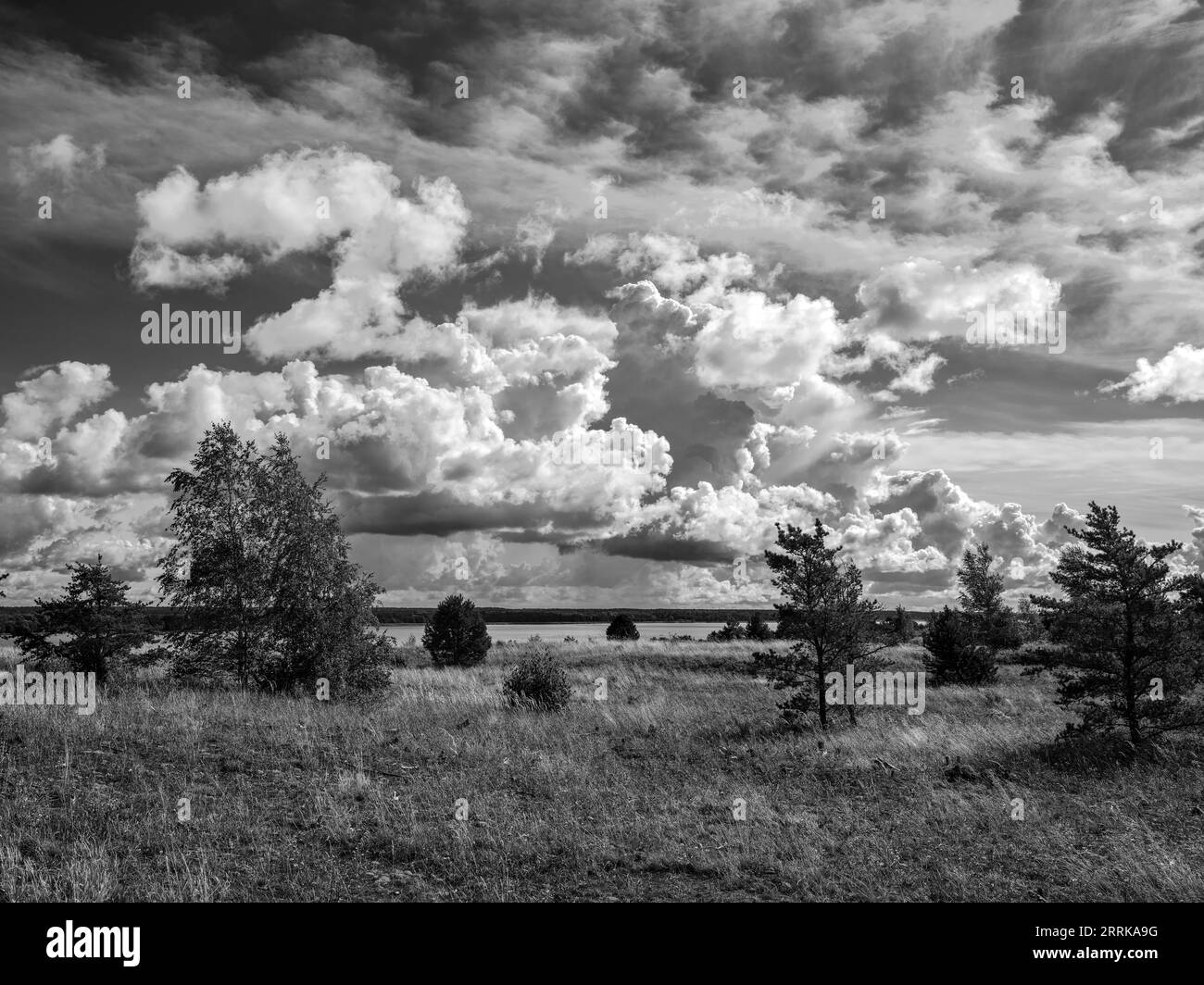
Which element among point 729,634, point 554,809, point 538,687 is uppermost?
point 554,809

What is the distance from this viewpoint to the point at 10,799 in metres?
9.39

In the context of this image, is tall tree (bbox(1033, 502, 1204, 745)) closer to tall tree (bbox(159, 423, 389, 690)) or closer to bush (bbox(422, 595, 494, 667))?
tall tree (bbox(159, 423, 389, 690))

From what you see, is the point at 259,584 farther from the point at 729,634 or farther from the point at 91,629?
the point at 729,634

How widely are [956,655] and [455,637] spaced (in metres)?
21.2

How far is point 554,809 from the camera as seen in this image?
34.7 ft

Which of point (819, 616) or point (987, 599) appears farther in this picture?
point (987, 599)

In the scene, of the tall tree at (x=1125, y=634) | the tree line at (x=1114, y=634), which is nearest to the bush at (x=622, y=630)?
the tree line at (x=1114, y=634)

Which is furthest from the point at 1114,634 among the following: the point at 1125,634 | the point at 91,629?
the point at 91,629

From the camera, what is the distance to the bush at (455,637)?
35469 millimetres

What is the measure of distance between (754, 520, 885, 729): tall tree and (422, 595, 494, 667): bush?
1985cm

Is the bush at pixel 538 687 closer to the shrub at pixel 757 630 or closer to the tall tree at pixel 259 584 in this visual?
the tall tree at pixel 259 584

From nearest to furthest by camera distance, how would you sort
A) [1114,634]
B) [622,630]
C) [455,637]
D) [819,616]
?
[1114,634]
[819,616]
[455,637]
[622,630]

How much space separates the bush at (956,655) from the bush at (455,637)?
63.9ft
